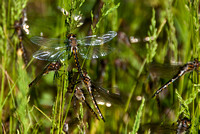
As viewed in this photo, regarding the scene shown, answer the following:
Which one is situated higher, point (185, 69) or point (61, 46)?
point (61, 46)

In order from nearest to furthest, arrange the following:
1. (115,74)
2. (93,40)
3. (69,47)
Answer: (69,47), (93,40), (115,74)

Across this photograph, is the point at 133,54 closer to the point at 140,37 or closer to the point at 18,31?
the point at 140,37

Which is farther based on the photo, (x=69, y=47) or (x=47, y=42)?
(x=47, y=42)

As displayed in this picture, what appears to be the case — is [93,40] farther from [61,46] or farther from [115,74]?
[115,74]

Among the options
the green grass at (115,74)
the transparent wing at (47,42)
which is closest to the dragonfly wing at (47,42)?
the transparent wing at (47,42)

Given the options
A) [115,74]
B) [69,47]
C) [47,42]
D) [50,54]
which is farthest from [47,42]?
[115,74]

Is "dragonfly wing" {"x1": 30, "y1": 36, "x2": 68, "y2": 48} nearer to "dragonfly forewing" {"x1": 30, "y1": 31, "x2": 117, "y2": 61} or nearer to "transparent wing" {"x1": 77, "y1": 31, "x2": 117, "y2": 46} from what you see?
"dragonfly forewing" {"x1": 30, "y1": 31, "x2": 117, "y2": 61}

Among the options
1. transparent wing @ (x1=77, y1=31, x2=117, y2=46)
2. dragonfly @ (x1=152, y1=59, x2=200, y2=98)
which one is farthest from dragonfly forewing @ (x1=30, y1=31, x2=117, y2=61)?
dragonfly @ (x1=152, y1=59, x2=200, y2=98)

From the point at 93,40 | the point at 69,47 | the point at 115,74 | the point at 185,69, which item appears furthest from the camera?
the point at 115,74

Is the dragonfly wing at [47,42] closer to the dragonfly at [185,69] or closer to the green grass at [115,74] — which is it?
the green grass at [115,74]
